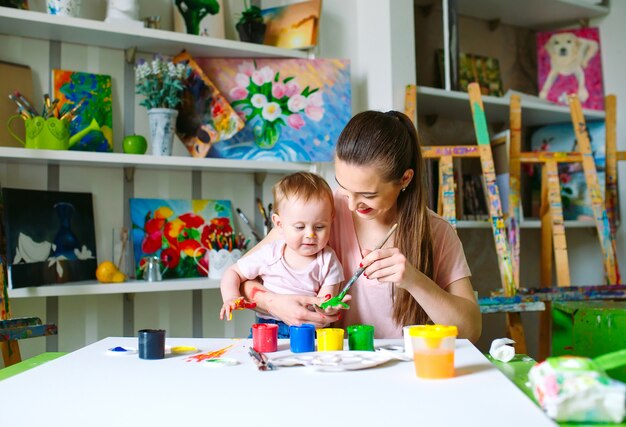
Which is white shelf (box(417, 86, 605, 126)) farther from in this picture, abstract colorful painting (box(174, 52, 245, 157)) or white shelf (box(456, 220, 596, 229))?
abstract colorful painting (box(174, 52, 245, 157))

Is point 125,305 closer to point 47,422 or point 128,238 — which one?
point 128,238

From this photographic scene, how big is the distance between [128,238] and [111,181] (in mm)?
243

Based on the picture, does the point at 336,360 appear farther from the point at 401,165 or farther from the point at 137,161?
the point at 137,161

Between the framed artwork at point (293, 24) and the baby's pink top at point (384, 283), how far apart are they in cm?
117

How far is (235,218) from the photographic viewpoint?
266 cm

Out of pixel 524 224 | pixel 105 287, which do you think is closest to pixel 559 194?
pixel 524 224

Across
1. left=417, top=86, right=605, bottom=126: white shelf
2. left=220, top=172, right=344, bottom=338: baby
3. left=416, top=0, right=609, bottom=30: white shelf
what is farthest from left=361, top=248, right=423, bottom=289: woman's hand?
left=416, top=0, right=609, bottom=30: white shelf

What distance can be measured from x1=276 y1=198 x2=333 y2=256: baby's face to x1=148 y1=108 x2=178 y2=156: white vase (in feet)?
2.79

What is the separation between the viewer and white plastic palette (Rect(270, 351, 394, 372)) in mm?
1099

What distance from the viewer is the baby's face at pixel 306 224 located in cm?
165

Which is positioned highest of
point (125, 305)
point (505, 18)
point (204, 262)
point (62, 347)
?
point (505, 18)

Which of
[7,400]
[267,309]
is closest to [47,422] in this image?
[7,400]

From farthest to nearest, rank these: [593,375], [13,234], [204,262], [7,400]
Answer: [204,262], [13,234], [7,400], [593,375]

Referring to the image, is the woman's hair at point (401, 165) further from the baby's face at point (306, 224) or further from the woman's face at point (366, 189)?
the baby's face at point (306, 224)
